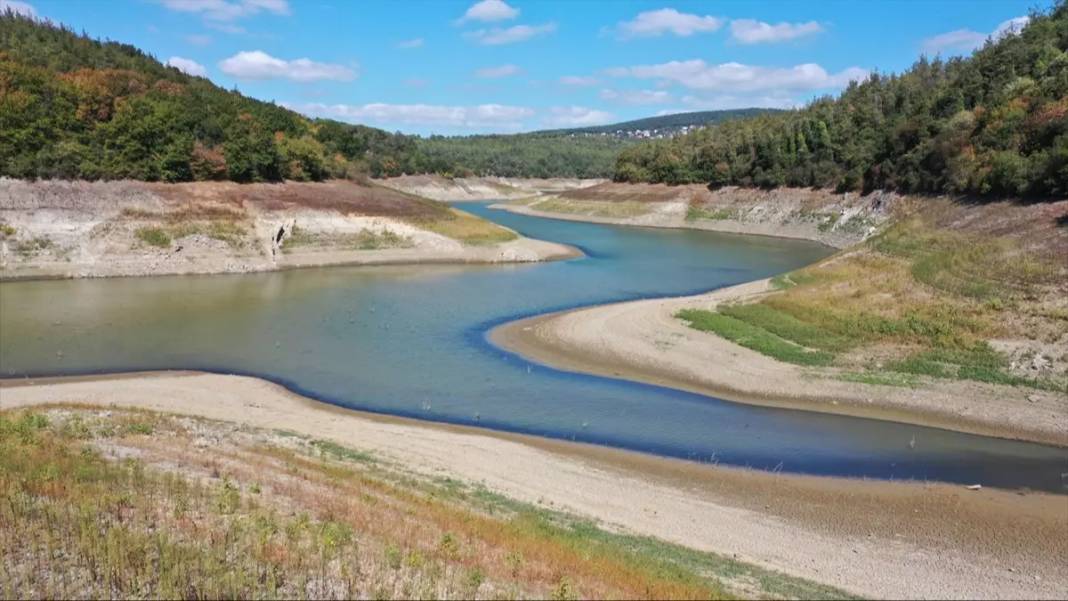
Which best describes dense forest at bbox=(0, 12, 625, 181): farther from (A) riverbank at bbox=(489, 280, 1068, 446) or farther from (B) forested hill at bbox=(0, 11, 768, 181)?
(A) riverbank at bbox=(489, 280, 1068, 446)

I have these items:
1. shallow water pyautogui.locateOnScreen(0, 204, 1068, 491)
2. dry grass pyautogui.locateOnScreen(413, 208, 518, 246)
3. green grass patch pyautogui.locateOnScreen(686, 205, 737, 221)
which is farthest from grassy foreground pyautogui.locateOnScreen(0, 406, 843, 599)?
green grass patch pyautogui.locateOnScreen(686, 205, 737, 221)

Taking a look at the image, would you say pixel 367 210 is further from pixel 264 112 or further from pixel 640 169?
pixel 640 169

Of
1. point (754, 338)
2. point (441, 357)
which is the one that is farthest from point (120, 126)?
point (754, 338)

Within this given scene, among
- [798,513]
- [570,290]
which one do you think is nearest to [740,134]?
[570,290]

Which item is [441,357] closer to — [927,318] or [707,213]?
[927,318]

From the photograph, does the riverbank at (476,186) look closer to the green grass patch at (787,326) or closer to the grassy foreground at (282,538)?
the green grass patch at (787,326)

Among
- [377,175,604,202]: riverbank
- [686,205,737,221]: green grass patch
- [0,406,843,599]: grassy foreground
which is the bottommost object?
[0,406,843,599]: grassy foreground
